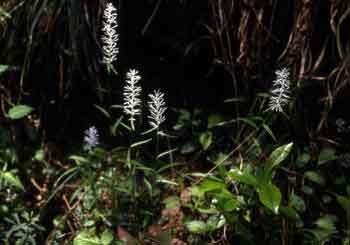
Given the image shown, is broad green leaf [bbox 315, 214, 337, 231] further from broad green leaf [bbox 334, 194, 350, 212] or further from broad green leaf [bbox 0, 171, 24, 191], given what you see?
broad green leaf [bbox 0, 171, 24, 191]

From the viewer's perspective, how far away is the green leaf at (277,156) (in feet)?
6.07

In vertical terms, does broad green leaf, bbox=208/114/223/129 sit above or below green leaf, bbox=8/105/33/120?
below

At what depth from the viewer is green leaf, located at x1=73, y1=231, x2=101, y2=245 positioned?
2.01 metres

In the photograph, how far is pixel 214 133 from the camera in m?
2.23

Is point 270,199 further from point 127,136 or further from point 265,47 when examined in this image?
point 127,136

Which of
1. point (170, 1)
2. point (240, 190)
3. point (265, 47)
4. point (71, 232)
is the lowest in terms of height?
point (71, 232)

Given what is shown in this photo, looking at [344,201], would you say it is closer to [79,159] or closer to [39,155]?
[79,159]

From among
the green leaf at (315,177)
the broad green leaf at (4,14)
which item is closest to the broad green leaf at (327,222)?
the green leaf at (315,177)

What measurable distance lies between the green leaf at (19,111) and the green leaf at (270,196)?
931 millimetres

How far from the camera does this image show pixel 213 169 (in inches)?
80.8

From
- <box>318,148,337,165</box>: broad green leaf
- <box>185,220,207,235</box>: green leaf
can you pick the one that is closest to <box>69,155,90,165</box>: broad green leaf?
<box>185,220,207,235</box>: green leaf

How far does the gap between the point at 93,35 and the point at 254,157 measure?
2.20ft

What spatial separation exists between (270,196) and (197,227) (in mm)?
334

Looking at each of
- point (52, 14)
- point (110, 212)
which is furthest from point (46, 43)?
point (110, 212)
